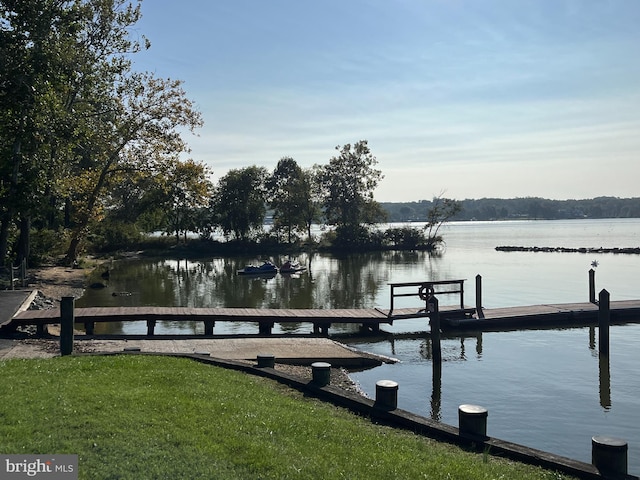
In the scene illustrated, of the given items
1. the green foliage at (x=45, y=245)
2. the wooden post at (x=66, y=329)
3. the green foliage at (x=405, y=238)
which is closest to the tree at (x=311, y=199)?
the green foliage at (x=405, y=238)

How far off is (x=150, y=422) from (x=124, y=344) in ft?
31.5

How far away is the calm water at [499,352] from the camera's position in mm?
12203

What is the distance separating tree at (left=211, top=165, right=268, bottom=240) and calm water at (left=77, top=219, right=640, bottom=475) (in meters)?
34.9

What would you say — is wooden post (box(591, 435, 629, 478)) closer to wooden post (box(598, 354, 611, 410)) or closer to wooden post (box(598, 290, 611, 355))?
wooden post (box(598, 354, 611, 410))

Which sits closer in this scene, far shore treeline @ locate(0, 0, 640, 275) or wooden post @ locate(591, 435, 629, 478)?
wooden post @ locate(591, 435, 629, 478)

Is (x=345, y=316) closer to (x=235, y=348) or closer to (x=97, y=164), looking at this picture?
(x=235, y=348)

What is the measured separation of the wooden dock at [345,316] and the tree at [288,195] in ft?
203

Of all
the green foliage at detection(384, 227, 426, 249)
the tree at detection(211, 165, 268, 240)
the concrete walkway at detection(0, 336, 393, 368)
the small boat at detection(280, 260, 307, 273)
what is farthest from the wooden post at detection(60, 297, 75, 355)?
the green foliage at detection(384, 227, 426, 249)

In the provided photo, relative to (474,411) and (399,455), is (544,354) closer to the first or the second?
(474,411)

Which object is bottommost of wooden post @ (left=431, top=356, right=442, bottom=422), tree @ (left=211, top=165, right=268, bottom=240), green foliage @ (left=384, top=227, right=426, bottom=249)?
wooden post @ (left=431, top=356, right=442, bottom=422)

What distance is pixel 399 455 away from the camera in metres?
6.77

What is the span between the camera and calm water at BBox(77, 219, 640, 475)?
12203 mm

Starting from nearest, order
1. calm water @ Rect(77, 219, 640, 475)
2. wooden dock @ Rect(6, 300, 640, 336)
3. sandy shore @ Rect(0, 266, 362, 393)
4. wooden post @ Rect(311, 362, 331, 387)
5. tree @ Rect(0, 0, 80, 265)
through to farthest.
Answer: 1. wooden post @ Rect(311, 362, 331, 387)
2. calm water @ Rect(77, 219, 640, 475)
3. sandy shore @ Rect(0, 266, 362, 393)
4. wooden dock @ Rect(6, 300, 640, 336)
5. tree @ Rect(0, 0, 80, 265)

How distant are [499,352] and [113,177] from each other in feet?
105
